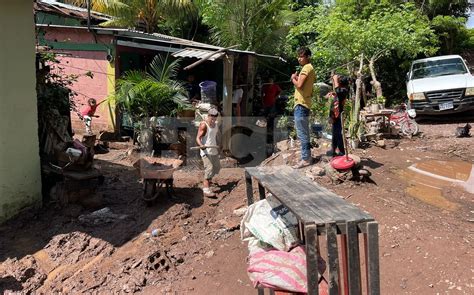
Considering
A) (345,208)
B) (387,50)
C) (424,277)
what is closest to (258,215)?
(345,208)

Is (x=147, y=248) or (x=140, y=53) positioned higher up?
(x=140, y=53)

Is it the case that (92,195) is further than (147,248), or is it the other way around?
(92,195)

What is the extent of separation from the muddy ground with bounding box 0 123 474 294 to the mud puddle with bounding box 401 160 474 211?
3 cm

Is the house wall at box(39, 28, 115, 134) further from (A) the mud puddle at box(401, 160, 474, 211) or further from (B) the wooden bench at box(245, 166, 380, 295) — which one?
(B) the wooden bench at box(245, 166, 380, 295)

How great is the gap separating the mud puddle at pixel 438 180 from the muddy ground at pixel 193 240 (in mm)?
29

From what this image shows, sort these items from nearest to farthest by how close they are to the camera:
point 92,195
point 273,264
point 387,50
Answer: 1. point 273,264
2. point 92,195
3. point 387,50

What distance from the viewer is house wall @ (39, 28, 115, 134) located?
12406 mm

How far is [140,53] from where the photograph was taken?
13125 mm

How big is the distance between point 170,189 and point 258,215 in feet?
13.7

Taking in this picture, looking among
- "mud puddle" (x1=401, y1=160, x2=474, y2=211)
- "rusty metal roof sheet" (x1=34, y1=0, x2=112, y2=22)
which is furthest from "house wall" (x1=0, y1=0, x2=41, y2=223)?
"mud puddle" (x1=401, y1=160, x2=474, y2=211)

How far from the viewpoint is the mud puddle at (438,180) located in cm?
633

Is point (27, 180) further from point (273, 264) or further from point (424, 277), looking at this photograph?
point (424, 277)

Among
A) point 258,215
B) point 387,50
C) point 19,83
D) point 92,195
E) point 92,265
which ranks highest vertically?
point 387,50

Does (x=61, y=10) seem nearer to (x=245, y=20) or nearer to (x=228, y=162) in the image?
(x=245, y=20)
